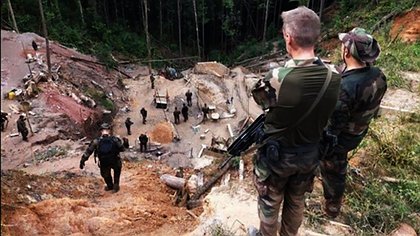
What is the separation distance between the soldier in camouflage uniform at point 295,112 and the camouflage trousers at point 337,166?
0.65m

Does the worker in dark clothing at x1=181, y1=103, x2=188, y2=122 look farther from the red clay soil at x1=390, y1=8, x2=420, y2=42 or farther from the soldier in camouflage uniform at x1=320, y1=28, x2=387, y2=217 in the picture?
the soldier in camouflage uniform at x1=320, y1=28, x2=387, y2=217

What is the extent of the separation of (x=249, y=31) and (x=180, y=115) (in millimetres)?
17494

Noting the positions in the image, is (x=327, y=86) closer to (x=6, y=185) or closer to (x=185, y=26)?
(x=6, y=185)

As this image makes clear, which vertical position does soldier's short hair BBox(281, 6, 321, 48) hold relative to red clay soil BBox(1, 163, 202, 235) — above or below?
above

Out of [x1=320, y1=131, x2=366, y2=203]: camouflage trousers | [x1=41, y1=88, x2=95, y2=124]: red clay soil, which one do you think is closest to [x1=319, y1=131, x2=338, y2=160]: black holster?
[x1=320, y1=131, x2=366, y2=203]: camouflage trousers

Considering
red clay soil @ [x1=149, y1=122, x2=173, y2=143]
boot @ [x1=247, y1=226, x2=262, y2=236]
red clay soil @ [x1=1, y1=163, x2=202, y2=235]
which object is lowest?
red clay soil @ [x1=149, y1=122, x2=173, y2=143]

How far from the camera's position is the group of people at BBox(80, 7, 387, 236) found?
2.82 metres

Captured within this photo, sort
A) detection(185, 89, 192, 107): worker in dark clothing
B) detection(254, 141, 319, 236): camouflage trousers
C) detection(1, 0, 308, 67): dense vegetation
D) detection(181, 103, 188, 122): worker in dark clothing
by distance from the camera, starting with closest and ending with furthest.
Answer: detection(254, 141, 319, 236): camouflage trousers < detection(181, 103, 188, 122): worker in dark clothing < detection(185, 89, 192, 107): worker in dark clothing < detection(1, 0, 308, 67): dense vegetation

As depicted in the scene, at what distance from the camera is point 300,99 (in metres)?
2.82

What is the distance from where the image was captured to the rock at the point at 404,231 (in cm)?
426

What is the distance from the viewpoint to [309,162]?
10.4 ft

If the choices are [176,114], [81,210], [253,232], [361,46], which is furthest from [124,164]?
[361,46]

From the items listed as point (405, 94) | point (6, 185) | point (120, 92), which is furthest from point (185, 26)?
point (6, 185)

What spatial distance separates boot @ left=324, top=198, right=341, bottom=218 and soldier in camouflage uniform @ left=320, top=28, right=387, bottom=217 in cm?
68
